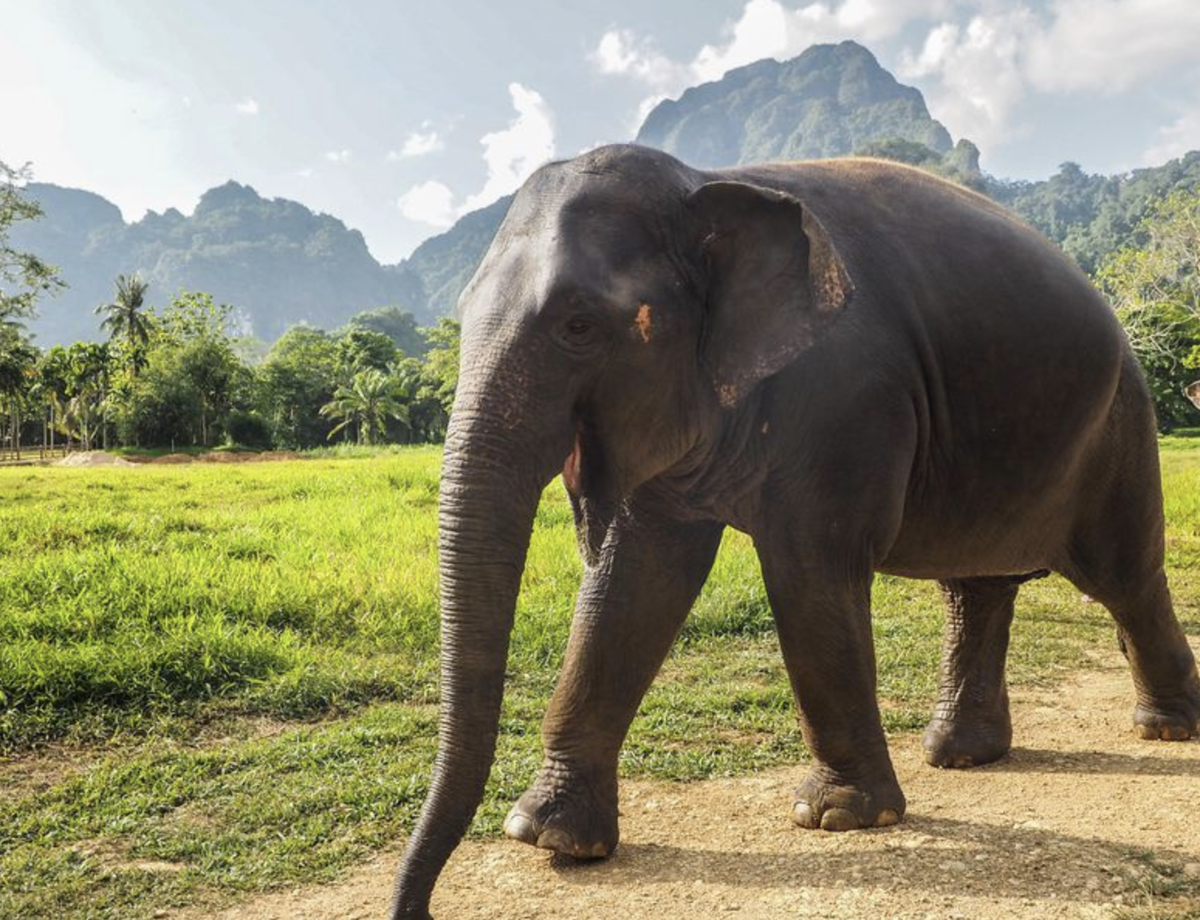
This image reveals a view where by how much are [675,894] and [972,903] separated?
82cm

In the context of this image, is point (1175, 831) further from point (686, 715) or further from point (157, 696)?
point (157, 696)

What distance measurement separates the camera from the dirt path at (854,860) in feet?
9.40

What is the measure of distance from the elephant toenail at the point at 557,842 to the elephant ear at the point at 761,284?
146 cm

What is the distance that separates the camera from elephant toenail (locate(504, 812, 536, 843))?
334 cm

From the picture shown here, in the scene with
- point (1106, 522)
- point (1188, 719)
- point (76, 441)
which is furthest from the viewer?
point (76, 441)

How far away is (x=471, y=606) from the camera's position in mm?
2506

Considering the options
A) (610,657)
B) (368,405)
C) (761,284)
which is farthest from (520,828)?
(368,405)

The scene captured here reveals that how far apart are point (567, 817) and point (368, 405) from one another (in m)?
48.5

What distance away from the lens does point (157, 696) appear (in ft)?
16.5

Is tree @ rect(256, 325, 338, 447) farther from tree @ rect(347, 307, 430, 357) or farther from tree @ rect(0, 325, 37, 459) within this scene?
tree @ rect(347, 307, 430, 357)

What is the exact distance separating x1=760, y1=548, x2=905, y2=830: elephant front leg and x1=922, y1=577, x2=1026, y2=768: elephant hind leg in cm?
102

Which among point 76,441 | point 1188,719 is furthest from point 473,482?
point 76,441

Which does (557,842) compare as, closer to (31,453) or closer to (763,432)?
(763,432)

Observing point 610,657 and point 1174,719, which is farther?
point 1174,719
